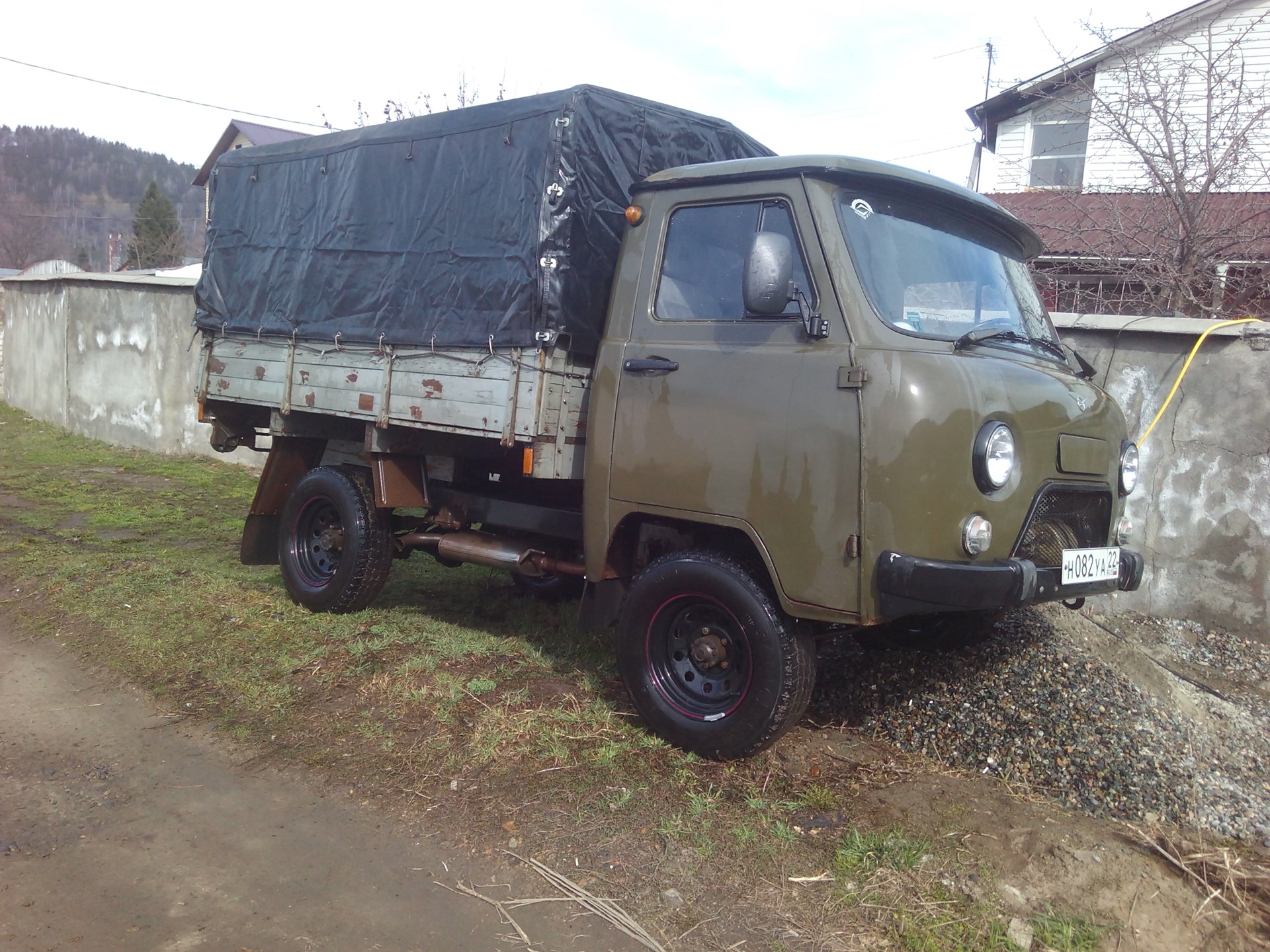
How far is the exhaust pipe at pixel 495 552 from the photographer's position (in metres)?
5.21

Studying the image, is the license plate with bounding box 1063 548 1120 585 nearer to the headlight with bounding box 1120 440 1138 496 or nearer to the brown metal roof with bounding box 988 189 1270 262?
the headlight with bounding box 1120 440 1138 496

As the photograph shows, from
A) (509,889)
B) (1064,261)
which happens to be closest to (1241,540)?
(509,889)

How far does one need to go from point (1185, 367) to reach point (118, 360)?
42.7 ft

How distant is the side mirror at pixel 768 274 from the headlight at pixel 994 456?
903 millimetres

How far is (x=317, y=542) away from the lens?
20.8 ft

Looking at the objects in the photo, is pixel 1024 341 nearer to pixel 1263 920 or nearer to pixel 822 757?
pixel 822 757

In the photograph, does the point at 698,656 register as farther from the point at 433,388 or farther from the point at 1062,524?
the point at 433,388

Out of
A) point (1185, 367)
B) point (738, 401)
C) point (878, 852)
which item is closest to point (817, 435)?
point (738, 401)

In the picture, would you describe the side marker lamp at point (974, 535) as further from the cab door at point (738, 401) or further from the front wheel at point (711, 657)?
the front wheel at point (711, 657)

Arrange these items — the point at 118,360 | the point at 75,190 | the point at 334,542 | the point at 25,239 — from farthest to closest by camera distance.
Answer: the point at 75,190 → the point at 25,239 → the point at 118,360 → the point at 334,542

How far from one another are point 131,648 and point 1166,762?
17.0 ft

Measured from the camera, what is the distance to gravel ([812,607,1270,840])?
3736 mm

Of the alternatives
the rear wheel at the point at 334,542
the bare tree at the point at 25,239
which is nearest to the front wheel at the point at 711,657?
the rear wheel at the point at 334,542

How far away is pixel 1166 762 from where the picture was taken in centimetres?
386
